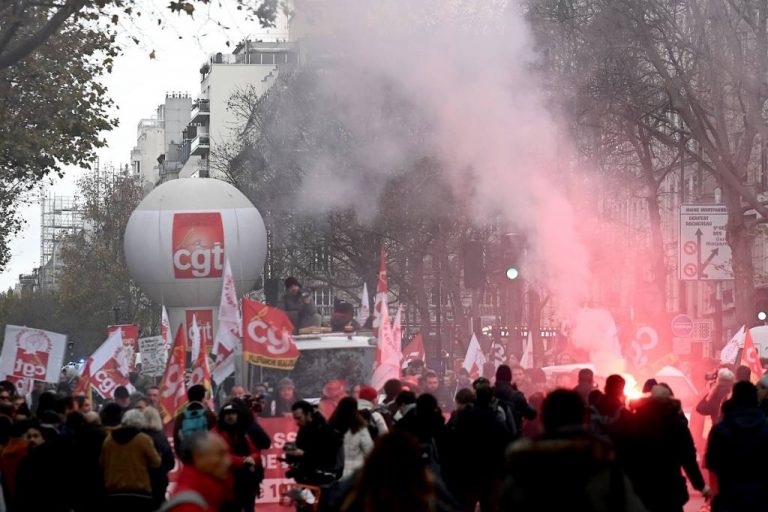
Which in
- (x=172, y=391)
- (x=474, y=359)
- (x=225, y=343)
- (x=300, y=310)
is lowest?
(x=172, y=391)

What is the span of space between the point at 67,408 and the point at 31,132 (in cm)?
2170

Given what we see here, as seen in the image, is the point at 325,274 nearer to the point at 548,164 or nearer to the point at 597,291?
the point at 597,291

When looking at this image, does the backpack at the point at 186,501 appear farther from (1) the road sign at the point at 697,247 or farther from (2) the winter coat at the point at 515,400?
(1) the road sign at the point at 697,247

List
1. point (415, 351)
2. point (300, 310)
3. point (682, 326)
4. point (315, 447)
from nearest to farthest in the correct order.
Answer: point (315, 447) → point (300, 310) → point (415, 351) → point (682, 326)

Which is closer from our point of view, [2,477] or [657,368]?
[2,477]

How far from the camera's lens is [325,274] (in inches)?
2424

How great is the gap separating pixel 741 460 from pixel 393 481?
4.68m

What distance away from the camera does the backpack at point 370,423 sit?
15250 millimetres

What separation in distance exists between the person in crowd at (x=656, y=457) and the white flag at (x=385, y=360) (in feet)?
35.8

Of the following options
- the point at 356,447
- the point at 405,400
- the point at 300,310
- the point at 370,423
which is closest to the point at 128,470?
the point at 356,447

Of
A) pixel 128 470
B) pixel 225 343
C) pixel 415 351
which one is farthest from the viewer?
pixel 415 351

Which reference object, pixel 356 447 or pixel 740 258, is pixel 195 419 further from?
pixel 740 258

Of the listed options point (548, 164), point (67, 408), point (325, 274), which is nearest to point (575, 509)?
point (67, 408)

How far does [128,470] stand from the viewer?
13.3 meters
